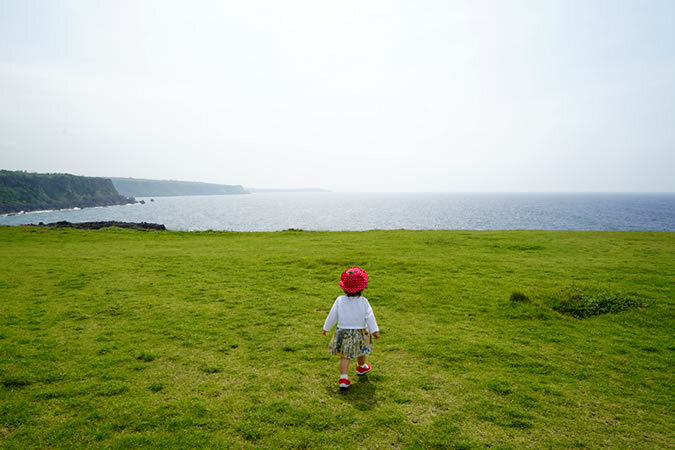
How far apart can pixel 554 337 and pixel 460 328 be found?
291 cm

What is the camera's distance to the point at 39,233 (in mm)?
36844

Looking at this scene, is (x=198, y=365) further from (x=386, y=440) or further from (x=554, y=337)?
(x=554, y=337)

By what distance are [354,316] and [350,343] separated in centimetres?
65

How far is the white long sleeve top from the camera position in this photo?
8.00 m

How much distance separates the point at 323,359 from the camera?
9117 mm

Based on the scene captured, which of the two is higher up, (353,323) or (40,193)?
(40,193)

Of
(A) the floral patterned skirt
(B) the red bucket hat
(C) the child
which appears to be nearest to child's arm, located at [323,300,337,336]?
(C) the child

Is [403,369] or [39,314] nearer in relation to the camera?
[403,369]

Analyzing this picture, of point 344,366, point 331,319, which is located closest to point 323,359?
point 344,366

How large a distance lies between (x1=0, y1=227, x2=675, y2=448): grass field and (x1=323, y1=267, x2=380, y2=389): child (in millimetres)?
780


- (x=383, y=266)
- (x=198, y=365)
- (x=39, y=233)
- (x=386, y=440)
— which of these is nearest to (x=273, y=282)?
(x=383, y=266)

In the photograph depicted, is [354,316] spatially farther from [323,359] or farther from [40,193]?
[40,193]

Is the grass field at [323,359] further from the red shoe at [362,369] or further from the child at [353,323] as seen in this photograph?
the child at [353,323]

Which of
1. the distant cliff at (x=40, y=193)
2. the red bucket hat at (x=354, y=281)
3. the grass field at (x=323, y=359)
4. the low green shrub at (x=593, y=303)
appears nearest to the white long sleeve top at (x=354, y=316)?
the red bucket hat at (x=354, y=281)
